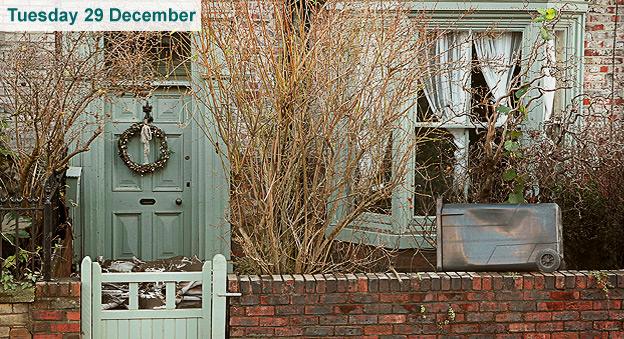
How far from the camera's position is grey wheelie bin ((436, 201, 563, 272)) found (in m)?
6.05

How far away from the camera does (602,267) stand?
6.85 meters

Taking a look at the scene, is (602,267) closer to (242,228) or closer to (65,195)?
(242,228)

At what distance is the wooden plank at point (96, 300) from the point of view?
18.5 feet

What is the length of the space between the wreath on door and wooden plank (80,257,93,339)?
3147 millimetres

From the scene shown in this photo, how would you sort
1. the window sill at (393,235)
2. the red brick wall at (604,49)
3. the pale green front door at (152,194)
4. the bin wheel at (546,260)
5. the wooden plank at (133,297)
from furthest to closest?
1. the pale green front door at (152,194)
2. the red brick wall at (604,49)
3. the window sill at (393,235)
4. the bin wheel at (546,260)
5. the wooden plank at (133,297)

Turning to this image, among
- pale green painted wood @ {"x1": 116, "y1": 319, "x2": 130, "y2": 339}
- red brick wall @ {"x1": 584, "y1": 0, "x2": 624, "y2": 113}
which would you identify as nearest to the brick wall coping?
pale green painted wood @ {"x1": 116, "y1": 319, "x2": 130, "y2": 339}

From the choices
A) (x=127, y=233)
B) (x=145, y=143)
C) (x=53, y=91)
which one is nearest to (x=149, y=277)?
(x=53, y=91)

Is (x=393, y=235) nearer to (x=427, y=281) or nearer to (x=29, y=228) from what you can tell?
(x=427, y=281)

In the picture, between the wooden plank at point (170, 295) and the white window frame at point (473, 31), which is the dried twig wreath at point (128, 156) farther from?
the wooden plank at point (170, 295)

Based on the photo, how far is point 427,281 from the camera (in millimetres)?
5906

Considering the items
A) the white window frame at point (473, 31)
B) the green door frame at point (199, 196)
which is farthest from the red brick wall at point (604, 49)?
the green door frame at point (199, 196)

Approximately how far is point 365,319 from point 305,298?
0.45m

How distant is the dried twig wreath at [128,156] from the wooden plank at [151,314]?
10.5 feet

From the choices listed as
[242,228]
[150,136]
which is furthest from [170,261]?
[242,228]
